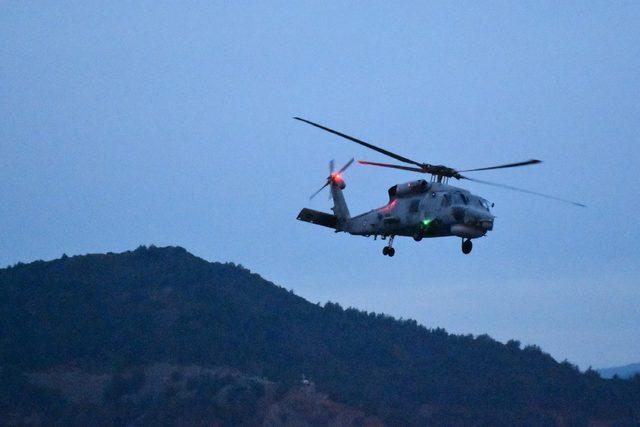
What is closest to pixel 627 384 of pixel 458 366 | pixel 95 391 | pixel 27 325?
pixel 458 366

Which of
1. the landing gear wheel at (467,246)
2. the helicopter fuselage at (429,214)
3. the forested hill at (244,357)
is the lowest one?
the landing gear wheel at (467,246)

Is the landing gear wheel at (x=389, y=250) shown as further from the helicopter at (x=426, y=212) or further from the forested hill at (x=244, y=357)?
the forested hill at (x=244, y=357)

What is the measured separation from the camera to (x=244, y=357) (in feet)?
582

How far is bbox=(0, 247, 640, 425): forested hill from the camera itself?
165000 mm

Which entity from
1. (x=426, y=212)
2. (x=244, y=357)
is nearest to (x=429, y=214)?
(x=426, y=212)

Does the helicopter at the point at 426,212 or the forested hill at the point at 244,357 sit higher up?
the forested hill at the point at 244,357

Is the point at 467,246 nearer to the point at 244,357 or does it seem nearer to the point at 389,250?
the point at 389,250

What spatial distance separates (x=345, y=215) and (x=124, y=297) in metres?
143

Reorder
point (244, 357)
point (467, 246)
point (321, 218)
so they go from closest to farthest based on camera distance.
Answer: point (467, 246) → point (321, 218) → point (244, 357)

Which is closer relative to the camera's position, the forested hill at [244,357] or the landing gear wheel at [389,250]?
the landing gear wheel at [389,250]

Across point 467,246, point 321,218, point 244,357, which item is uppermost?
point 244,357

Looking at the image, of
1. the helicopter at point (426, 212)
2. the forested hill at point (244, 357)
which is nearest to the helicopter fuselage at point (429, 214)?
the helicopter at point (426, 212)

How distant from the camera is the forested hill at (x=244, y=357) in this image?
165 meters

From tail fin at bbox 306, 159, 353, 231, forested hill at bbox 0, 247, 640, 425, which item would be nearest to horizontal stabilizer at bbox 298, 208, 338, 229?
tail fin at bbox 306, 159, 353, 231
